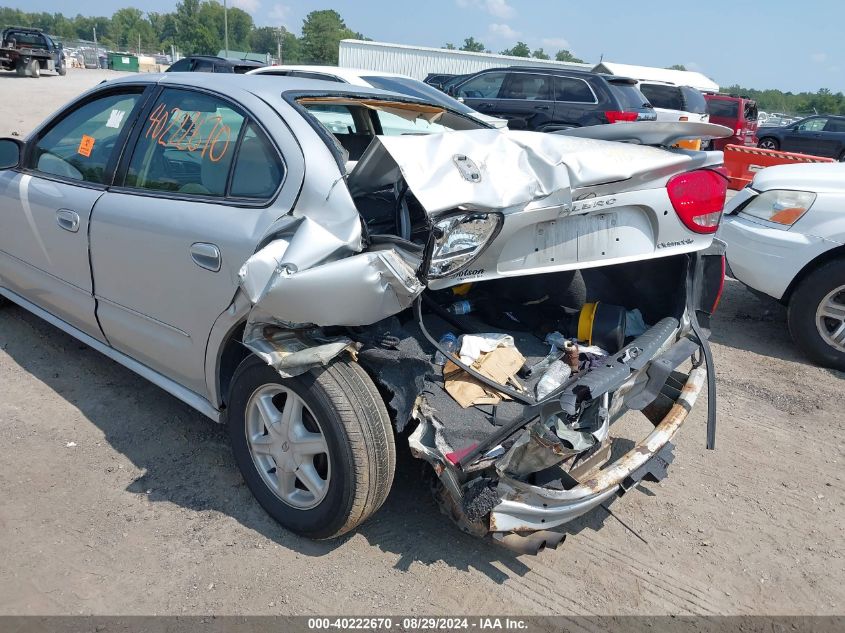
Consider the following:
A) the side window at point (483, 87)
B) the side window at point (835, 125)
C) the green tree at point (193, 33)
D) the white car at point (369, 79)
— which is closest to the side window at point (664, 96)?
the side window at point (483, 87)

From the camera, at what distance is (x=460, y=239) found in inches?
87.2

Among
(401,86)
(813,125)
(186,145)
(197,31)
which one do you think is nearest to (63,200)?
(186,145)

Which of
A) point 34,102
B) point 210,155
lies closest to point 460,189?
point 210,155

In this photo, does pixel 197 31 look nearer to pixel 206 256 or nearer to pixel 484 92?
pixel 484 92

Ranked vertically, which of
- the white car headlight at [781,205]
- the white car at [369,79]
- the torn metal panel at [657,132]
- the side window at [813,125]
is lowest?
the white car headlight at [781,205]

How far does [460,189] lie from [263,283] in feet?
2.44

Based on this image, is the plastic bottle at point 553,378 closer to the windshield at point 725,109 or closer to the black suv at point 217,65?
the black suv at point 217,65

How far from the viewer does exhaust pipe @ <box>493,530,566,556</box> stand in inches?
94.9

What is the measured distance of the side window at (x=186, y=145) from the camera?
2801 mm

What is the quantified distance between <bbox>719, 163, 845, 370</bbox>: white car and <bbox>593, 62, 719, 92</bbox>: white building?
13.4 meters

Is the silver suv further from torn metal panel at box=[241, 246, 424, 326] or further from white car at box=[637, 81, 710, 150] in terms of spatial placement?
white car at box=[637, 81, 710, 150]

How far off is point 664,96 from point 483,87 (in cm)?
509

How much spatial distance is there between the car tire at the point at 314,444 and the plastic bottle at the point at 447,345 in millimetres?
376

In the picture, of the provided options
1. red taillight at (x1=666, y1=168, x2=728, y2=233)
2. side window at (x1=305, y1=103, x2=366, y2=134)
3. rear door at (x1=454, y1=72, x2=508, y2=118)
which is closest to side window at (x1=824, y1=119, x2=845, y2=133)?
rear door at (x1=454, y1=72, x2=508, y2=118)
